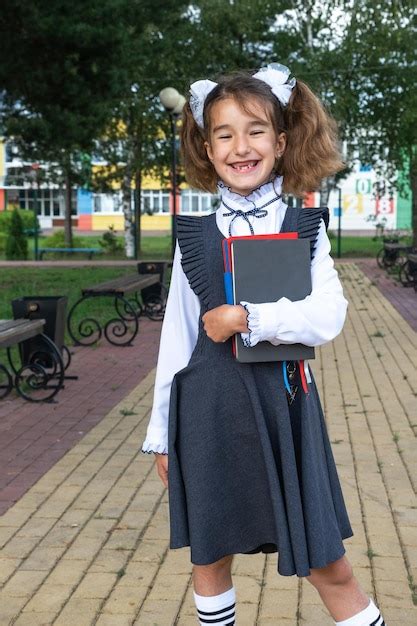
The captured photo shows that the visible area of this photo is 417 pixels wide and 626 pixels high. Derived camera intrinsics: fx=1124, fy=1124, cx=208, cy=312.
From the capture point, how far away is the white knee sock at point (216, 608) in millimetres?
2833

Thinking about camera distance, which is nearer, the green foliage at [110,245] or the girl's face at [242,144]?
the girl's face at [242,144]

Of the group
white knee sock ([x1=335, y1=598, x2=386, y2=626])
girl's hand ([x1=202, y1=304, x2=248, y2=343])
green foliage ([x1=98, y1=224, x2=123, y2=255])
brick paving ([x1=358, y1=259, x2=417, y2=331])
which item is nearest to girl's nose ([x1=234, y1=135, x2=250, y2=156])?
girl's hand ([x1=202, y1=304, x2=248, y2=343])

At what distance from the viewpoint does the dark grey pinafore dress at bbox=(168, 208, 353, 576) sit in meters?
2.65

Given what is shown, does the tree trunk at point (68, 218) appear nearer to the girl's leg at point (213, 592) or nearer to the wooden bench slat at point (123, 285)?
the wooden bench slat at point (123, 285)

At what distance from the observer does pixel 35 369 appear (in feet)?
28.2

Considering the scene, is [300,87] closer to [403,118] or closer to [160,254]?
[403,118]

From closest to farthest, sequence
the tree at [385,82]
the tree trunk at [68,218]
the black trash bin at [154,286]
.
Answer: the black trash bin at [154,286] → the tree at [385,82] → the tree trunk at [68,218]

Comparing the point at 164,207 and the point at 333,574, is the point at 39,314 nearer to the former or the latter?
the point at 333,574

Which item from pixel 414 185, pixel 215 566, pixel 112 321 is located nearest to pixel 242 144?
pixel 215 566

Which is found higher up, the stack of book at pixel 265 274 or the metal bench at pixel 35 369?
the stack of book at pixel 265 274

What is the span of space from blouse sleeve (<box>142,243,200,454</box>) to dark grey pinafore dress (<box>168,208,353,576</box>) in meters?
0.04

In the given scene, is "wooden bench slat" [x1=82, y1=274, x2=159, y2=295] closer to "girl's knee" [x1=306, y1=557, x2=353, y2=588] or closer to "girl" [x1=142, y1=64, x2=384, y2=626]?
"girl" [x1=142, y1=64, x2=384, y2=626]

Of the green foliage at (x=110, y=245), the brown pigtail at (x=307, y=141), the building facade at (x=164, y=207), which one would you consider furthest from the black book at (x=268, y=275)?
the building facade at (x=164, y=207)

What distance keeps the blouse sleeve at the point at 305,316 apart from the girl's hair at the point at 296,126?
292mm
